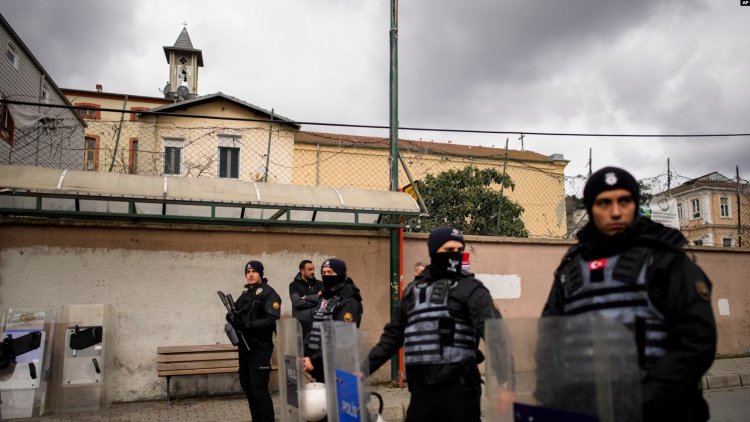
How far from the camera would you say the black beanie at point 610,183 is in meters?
2.52

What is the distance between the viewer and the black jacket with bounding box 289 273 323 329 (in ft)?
21.9

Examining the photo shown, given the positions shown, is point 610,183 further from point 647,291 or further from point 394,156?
point 394,156

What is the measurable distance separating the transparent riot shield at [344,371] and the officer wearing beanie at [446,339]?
1.01ft

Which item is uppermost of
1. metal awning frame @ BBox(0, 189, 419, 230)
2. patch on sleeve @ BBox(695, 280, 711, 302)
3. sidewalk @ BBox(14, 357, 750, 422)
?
metal awning frame @ BBox(0, 189, 419, 230)

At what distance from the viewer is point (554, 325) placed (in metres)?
2.26

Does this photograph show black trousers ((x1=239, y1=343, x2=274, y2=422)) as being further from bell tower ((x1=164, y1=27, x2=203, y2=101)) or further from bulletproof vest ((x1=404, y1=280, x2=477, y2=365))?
bell tower ((x1=164, y1=27, x2=203, y2=101))

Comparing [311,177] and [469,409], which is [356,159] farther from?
[469,409]

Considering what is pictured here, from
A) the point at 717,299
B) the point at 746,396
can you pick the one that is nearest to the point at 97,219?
the point at 746,396

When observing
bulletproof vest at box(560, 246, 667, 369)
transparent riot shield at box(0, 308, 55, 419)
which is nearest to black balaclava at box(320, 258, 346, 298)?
bulletproof vest at box(560, 246, 667, 369)

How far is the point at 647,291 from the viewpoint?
232 cm

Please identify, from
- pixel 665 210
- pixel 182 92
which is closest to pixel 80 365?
pixel 665 210

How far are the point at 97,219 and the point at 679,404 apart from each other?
8474 millimetres

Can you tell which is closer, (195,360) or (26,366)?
(26,366)

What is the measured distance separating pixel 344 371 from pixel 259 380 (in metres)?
2.61
